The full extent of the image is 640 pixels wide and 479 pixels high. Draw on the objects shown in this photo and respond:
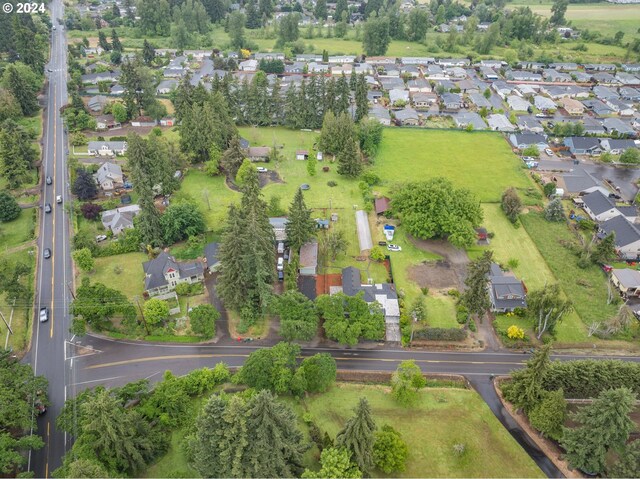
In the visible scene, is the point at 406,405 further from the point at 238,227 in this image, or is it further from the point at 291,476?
the point at 238,227

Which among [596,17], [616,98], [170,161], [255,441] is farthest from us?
[596,17]

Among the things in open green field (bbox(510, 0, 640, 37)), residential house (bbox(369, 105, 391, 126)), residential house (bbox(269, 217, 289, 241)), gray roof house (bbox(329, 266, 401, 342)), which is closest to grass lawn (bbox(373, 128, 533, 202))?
residential house (bbox(369, 105, 391, 126))

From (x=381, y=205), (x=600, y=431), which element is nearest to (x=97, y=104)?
(x=381, y=205)

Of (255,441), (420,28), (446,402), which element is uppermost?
(420,28)

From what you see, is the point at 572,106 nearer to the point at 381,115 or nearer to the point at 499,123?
the point at 499,123

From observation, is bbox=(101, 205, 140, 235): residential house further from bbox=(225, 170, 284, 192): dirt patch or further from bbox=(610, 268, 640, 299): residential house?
bbox=(610, 268, 640, 299): residential house

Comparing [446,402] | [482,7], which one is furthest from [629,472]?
[482,7]
